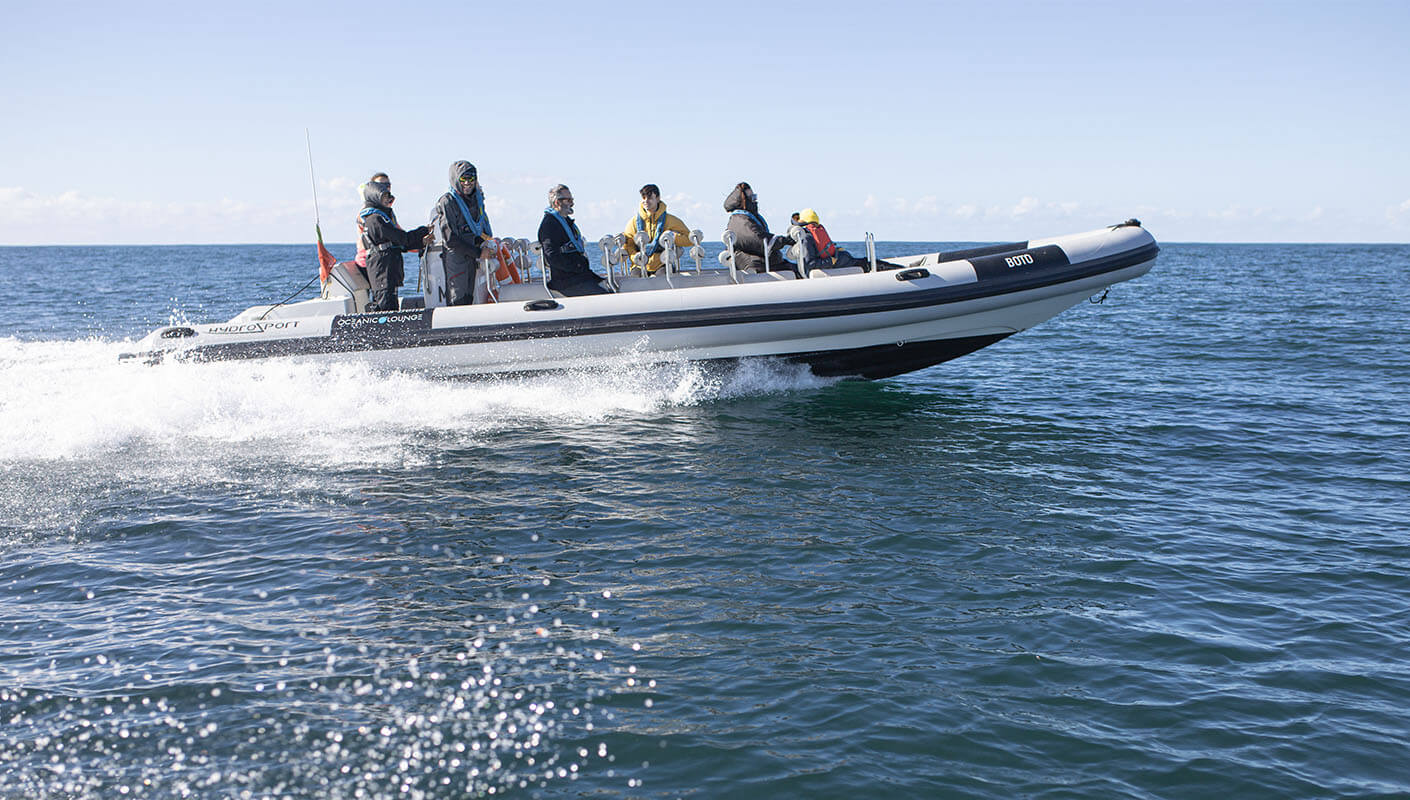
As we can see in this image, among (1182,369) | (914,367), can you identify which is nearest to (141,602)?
(914,367)

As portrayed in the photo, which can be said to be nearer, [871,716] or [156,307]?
[871,716]

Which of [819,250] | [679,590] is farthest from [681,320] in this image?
[679,590]

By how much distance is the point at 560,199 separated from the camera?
8.46 m

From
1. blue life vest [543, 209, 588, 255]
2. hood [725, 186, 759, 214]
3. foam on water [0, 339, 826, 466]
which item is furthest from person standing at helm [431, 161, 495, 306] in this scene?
hood [725, 186, 759, 214]

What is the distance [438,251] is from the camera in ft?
28.8

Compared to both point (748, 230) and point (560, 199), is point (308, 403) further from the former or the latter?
point (748, 230)

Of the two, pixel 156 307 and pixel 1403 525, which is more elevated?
pixel 156 307

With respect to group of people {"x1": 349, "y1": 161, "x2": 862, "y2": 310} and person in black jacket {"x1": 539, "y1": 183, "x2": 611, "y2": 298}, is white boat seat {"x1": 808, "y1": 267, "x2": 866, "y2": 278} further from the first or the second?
person in black jacket {"x1": 539, "y1": 183, "x2": 611, "y2": 298}

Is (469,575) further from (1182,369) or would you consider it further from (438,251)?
(1182,369)

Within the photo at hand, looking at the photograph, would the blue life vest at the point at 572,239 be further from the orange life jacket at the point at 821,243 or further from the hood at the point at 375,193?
the orange life jacket at the point at 821,243

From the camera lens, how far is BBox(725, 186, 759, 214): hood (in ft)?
29.5

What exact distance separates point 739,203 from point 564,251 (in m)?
1.68

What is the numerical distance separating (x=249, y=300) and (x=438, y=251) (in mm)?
21280

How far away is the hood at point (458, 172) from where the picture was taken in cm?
825
